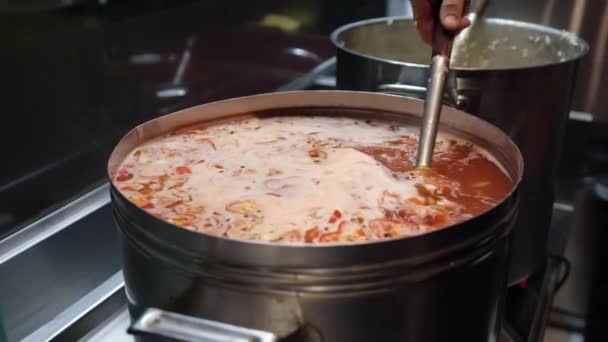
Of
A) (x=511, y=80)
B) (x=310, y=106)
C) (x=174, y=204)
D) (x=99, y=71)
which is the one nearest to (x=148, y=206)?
(x=174, y=204)

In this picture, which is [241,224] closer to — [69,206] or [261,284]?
[261,284]

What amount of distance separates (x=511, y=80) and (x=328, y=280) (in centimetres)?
58

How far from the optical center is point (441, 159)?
2.72 ft

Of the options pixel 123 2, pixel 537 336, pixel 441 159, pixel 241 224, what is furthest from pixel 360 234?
pixel 123 2

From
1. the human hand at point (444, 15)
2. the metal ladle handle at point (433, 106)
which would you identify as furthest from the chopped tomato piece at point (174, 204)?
the human hand at point (444, 15)

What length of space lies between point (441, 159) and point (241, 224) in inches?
12.4

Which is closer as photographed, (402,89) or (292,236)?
(292,236)

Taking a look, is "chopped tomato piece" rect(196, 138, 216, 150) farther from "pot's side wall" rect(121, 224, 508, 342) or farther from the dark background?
the dark background

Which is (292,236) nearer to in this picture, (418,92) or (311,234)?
(311,234)

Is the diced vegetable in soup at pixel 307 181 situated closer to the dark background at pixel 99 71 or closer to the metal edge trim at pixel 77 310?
the metal edge trim at pixel 77 310

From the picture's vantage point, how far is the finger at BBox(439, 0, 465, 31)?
0.81 m

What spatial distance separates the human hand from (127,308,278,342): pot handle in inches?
19.5

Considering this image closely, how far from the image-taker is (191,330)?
0.52m

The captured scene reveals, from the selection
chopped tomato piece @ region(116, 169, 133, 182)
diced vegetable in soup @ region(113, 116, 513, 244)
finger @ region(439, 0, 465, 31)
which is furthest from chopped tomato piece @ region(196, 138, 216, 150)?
finger @ region(439, 0, 465, 31)
